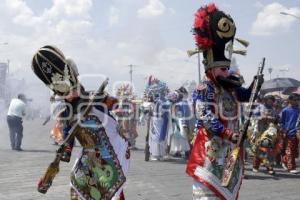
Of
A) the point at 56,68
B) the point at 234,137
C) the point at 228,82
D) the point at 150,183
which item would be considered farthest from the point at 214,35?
the point at 150,183

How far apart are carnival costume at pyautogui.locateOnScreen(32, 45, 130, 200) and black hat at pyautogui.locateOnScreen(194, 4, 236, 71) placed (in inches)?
38.3

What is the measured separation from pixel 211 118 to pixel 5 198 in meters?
4.40

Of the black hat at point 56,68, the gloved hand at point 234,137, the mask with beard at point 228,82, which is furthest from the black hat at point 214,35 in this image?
the black hat at point 56,68

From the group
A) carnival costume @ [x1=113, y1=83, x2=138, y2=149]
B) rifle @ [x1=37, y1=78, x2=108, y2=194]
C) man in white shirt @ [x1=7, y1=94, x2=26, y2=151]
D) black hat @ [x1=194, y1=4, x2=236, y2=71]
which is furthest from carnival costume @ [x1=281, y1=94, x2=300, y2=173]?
man in white shirt @ [x1=7, y1=94, x2=26, y2=151]

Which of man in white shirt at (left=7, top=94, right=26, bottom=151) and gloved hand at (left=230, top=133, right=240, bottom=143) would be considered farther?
man in white shirt at (left=7, top=94, right=26, bottom=151)

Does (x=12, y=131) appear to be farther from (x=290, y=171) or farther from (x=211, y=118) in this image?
(x=211, y=118)

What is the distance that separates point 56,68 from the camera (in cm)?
454

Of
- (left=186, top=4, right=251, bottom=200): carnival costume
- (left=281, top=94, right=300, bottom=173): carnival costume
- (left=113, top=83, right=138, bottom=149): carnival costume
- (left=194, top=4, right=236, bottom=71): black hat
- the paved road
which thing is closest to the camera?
(left=186, top=4, right=251, bottom=200): carnival costume

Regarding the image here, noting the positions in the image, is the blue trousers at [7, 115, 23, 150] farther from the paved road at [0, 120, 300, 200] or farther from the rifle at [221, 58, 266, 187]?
the rifle at [221, 58, 266, 187]

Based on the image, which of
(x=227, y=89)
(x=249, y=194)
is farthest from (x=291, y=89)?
(x=227, y=89)

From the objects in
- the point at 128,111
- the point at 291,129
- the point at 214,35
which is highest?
the point at 214,35

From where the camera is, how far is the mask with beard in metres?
4.50

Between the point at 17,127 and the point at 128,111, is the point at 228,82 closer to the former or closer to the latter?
the point at 128,111

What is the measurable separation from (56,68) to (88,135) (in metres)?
0.66
